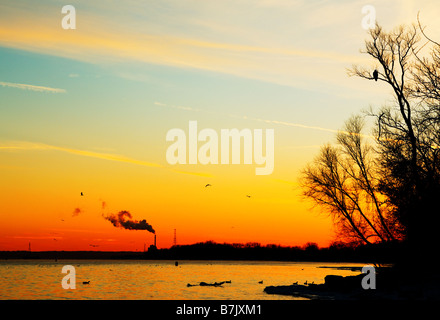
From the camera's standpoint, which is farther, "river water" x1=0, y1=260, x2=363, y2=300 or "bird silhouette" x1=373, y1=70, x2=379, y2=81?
"river water" x1=0, y1=260, x2=363, y2=300

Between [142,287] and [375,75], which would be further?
[142,287]

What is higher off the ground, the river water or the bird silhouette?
the bird silhouette

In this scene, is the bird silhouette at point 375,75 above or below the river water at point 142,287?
above

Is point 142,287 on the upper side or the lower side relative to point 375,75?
lower

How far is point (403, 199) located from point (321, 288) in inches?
456

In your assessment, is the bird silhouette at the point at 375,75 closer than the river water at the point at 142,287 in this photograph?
Yes

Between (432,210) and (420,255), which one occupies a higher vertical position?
(432,210)

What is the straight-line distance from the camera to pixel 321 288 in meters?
42.7

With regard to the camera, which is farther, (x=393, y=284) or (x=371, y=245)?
(x=371, y=245)
